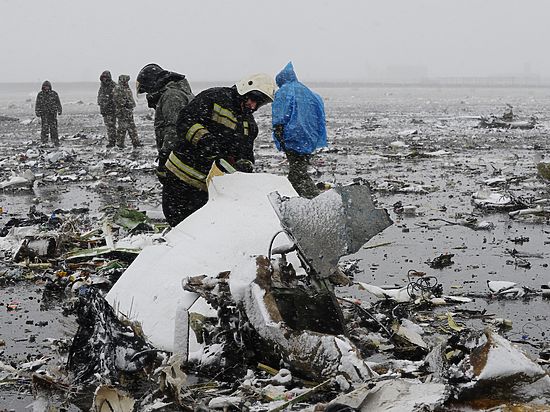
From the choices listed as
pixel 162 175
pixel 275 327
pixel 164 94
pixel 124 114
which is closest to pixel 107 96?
pixel 124 114

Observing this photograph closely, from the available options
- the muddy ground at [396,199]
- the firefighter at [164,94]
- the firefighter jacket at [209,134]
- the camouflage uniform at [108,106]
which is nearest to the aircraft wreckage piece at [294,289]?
the muddy ground at [396,199]

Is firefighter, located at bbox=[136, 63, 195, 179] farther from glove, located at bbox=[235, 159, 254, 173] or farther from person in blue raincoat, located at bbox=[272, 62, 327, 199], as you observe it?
person in blue raincoat, located at bbox=[272, 62, 327, 199]

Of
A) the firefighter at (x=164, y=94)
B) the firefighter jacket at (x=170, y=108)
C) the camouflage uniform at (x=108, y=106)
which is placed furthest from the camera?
the camouflage uniform at (x=108, y=106)

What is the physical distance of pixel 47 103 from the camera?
1966 cm

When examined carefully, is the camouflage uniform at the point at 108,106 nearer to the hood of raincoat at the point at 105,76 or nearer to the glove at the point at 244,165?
the hood of raincoat at the point at 105,76

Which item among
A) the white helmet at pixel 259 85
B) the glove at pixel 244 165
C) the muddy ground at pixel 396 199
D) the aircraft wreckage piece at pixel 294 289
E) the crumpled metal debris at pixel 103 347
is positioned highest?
the white helmet at pixel 259 85

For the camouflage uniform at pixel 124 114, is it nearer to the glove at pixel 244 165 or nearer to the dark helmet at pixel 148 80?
the dark helmet at pixel 148 80

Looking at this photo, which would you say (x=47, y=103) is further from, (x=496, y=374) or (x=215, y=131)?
(x=496, y=374)

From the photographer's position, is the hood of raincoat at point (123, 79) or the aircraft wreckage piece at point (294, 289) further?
the hood of raincoat at point (123, 79)

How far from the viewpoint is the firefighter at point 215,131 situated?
5836 millimetres

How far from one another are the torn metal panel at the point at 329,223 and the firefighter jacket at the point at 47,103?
16.9m

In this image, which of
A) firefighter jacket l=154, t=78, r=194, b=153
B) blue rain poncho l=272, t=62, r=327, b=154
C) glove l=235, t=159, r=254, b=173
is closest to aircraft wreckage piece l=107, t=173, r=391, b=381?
glove l=235, t=159, r=254, b=173

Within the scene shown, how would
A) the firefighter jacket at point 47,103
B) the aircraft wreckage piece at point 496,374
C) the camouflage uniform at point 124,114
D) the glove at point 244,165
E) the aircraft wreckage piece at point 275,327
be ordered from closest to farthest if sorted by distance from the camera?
the aircraft wreckage piece at point 496,374 < the aircraft wreckage piece at point 275,327 < the glove at point 244,165 < the camouflage uniform at point 124,114 < the firefighter jacket at point 47,103

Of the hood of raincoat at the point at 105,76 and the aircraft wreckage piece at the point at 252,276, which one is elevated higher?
the hood of raincoat at the point at 105,76
